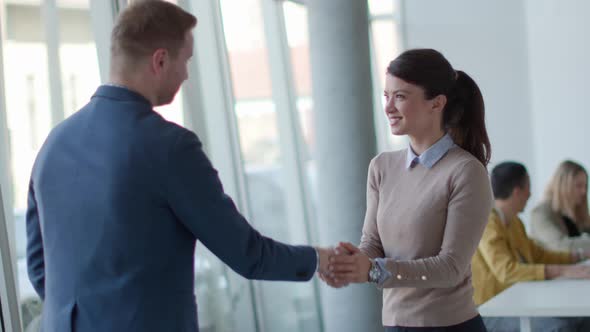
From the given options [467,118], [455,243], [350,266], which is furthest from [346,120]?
[455,243]

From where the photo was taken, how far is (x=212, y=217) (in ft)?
6.01

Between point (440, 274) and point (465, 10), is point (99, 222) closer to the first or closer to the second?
point (440, 274)

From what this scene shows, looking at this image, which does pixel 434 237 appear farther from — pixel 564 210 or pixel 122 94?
pixel 564 210

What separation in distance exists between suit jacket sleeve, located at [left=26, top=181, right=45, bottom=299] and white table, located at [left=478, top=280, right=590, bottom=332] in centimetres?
184

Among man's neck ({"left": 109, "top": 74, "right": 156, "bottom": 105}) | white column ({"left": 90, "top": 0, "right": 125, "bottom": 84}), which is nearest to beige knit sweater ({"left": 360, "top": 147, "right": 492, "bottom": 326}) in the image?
man's neck ({"left": 109, "top": 74, "right": 156, "bottom": 105})

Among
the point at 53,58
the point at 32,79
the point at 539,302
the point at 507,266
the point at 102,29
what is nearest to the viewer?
the point at 539,302

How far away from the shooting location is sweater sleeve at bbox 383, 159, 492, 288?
217 centimetres

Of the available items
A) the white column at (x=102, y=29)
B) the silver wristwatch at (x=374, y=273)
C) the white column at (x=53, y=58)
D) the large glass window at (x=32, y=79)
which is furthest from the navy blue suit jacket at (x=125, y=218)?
the white column at (x=102, y=29)

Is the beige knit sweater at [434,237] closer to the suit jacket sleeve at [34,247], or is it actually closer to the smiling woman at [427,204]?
the smiling woman at [427,204]

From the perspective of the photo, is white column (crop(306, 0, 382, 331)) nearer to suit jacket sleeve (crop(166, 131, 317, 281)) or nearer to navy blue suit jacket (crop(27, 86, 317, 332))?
suit jacket sleeve (crop(166, 131, 317, 281))

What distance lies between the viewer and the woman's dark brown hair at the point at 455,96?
2.32 meters

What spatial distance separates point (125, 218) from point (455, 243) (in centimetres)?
91

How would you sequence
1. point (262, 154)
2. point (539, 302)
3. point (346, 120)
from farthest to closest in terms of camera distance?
point (262, 154) < point (346, 120) < point (539, 302)

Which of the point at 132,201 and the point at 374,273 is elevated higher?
the point at 132,201
